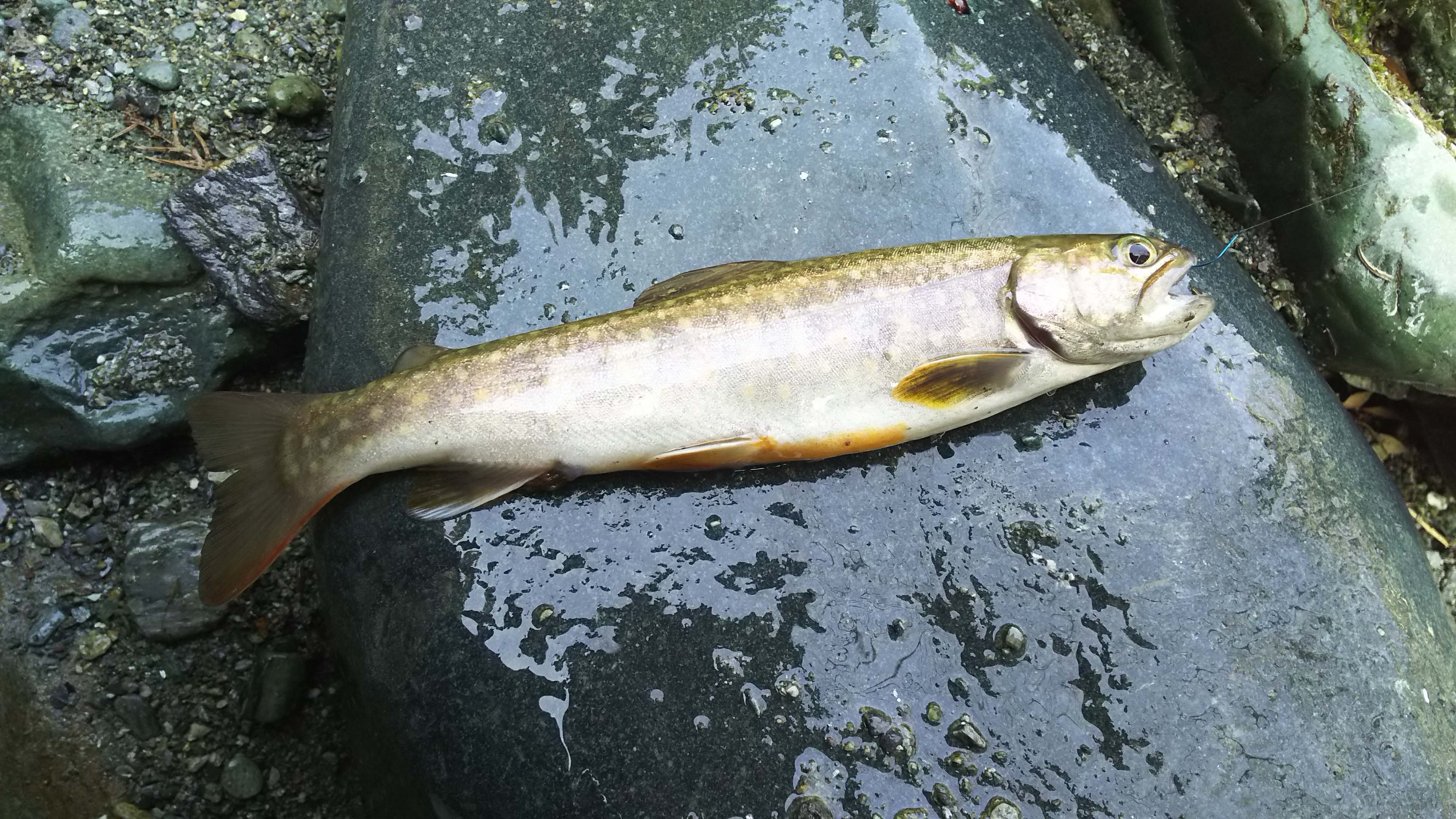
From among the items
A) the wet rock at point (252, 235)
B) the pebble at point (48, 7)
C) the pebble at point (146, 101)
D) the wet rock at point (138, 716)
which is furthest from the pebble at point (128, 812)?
the pebble at point (48, 7)

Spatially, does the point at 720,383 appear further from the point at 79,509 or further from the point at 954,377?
the point at 79,509

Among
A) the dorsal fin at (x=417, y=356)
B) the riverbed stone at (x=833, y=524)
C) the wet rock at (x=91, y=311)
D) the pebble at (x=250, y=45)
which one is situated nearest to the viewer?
the riverbed stone at (x=833, y=524)

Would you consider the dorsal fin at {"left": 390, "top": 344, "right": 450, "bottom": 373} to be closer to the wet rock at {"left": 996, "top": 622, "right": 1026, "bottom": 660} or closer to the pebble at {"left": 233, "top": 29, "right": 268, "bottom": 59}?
the wet rock at {"left": 996, "top": 622, "right": 1026, "bottom": 660}

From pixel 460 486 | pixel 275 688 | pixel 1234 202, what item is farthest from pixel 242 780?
pixel 1234 202

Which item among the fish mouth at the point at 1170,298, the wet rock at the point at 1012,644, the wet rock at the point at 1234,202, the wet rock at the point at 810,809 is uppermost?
the wet rock at the point at 1234,202

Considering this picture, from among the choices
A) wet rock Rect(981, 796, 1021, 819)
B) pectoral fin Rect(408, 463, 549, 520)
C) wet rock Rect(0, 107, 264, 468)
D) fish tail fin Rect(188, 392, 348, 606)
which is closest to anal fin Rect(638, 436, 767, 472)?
pectoral fin Rect(408, 463, 549, 520)

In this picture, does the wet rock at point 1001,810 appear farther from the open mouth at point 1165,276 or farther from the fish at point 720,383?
the open mouth at point 1165,276

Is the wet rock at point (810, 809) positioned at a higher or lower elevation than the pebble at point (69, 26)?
lower
